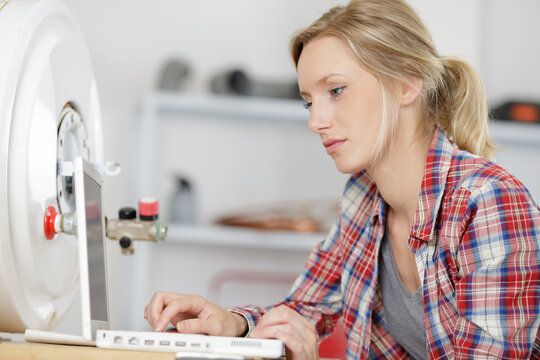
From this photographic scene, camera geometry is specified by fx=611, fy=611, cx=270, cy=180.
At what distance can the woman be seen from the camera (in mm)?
948

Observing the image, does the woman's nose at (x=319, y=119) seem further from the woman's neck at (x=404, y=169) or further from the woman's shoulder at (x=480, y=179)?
the woman's shoulder at (x=480, y=179)

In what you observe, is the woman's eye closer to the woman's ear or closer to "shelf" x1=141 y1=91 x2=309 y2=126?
the woman's ear

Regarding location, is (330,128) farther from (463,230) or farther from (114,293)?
(114,293)

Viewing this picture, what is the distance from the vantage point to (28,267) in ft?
2.91

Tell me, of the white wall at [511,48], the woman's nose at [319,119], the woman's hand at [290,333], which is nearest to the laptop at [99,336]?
the woman's hand at [290,333]

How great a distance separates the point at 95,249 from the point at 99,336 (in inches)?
5.2

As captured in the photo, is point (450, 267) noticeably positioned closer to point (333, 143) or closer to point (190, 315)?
point (333, 143)

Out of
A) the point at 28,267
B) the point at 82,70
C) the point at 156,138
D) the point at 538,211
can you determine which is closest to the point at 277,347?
the point at 28,267

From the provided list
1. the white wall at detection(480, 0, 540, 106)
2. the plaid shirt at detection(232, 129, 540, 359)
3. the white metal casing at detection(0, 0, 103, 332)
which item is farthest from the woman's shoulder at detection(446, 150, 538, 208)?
the white wall at detection(480, 0, 540, 106)

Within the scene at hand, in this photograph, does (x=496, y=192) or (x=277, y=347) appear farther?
(x=496, y=192)

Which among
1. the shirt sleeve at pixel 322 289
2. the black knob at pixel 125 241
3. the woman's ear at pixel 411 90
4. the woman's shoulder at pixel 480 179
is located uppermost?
the woman's ear at pixel 411 90

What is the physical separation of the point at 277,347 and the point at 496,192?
1.50 feet

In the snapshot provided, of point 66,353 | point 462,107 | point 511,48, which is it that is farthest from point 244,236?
point 66,353

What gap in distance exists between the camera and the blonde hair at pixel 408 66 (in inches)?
45.6
